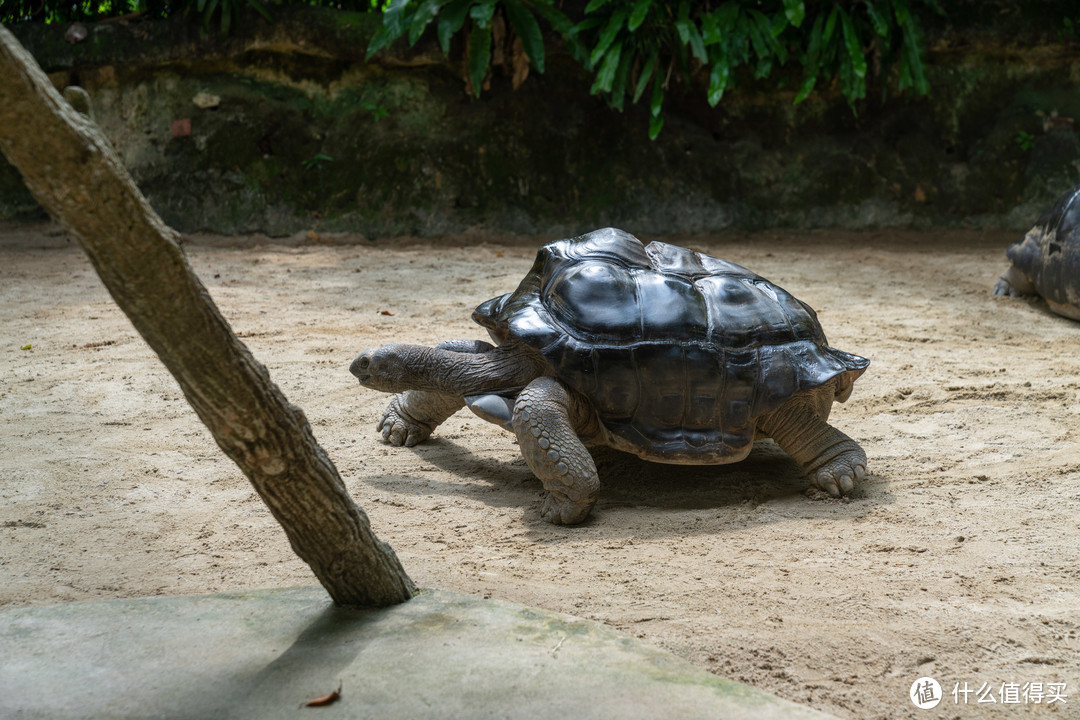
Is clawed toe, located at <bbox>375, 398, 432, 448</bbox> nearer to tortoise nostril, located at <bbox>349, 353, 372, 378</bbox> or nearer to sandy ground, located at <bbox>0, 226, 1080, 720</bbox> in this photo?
sandy ground, located at <bbox>0, 226, 1080, 720</bbox>

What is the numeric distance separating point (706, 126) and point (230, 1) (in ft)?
17.7

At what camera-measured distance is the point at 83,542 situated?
2977 millimetres

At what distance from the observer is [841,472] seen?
3529mm

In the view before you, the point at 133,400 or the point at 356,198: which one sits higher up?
the point at 356,198

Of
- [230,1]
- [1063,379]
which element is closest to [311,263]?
[230,1]

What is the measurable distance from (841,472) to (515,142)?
23.5 ft

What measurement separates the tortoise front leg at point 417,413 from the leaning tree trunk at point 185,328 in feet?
5.74

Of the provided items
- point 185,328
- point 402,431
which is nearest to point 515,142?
point 402,431

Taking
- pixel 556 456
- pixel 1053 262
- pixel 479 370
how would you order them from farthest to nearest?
1. pixel 1053 262
2. pixel 479 370
3. pixel 556 456

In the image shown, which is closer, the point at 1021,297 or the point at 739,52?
the point at 1021,297

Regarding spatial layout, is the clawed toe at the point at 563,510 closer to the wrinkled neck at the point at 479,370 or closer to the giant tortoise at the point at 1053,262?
the wrinkled neck at the point at 479,370

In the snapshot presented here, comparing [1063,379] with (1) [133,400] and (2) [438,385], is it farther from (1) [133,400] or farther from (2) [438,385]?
(1) [133,400]

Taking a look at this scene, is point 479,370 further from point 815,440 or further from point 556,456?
point 815,440

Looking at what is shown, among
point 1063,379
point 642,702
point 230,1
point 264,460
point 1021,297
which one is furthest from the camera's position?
point 230,1
